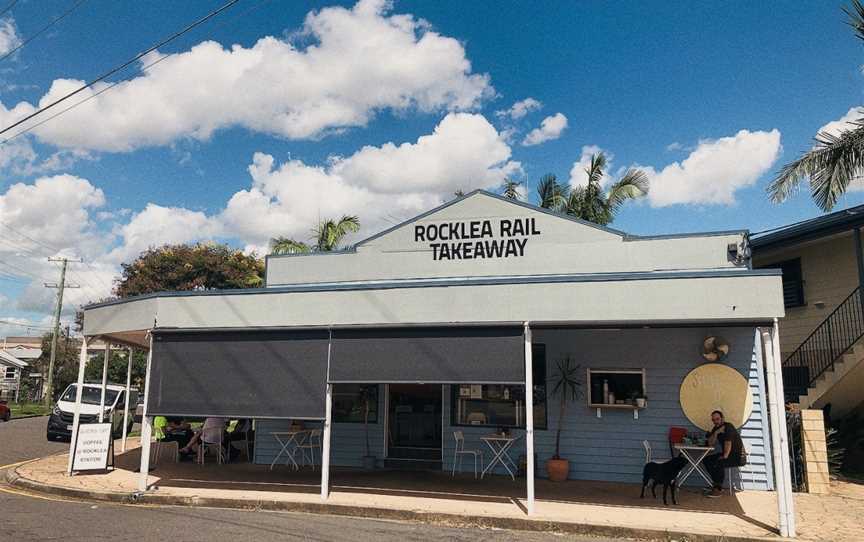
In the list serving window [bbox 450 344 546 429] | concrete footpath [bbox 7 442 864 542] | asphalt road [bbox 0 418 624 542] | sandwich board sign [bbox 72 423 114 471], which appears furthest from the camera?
serving window [bbox 450 344 546 429]

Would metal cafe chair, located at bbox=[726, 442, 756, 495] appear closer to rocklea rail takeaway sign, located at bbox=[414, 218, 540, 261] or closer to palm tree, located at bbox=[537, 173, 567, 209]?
rocklea rail takeaway sign, located at bbox=[414, 218, 540, 261]

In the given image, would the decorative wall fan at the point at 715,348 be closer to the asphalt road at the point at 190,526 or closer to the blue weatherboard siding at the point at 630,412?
the blue weatherboard siding at the point at 630,412

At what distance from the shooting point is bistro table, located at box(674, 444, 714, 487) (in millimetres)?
10016

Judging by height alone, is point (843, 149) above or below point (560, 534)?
above

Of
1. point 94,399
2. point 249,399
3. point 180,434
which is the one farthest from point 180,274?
point 249,399

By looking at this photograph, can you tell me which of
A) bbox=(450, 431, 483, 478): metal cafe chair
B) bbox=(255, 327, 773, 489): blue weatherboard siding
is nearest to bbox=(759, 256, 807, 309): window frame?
bbox=(255, 327, 773, 489): blue weatherboard siding

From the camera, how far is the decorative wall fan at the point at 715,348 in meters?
11.1

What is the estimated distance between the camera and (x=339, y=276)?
14.2 meters

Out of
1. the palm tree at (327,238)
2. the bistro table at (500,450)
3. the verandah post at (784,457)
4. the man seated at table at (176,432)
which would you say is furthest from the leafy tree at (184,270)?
the verandah post at (784,457)

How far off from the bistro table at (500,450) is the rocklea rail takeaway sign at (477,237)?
12.2 feet

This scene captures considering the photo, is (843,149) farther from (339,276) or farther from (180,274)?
(180,274)

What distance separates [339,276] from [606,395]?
634 centimetres

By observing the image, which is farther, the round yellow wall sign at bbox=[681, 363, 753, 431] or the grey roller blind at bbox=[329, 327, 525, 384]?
the round yellow wall sign at bbox=[681, 363, 753, 431]

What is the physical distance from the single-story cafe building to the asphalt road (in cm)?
115
